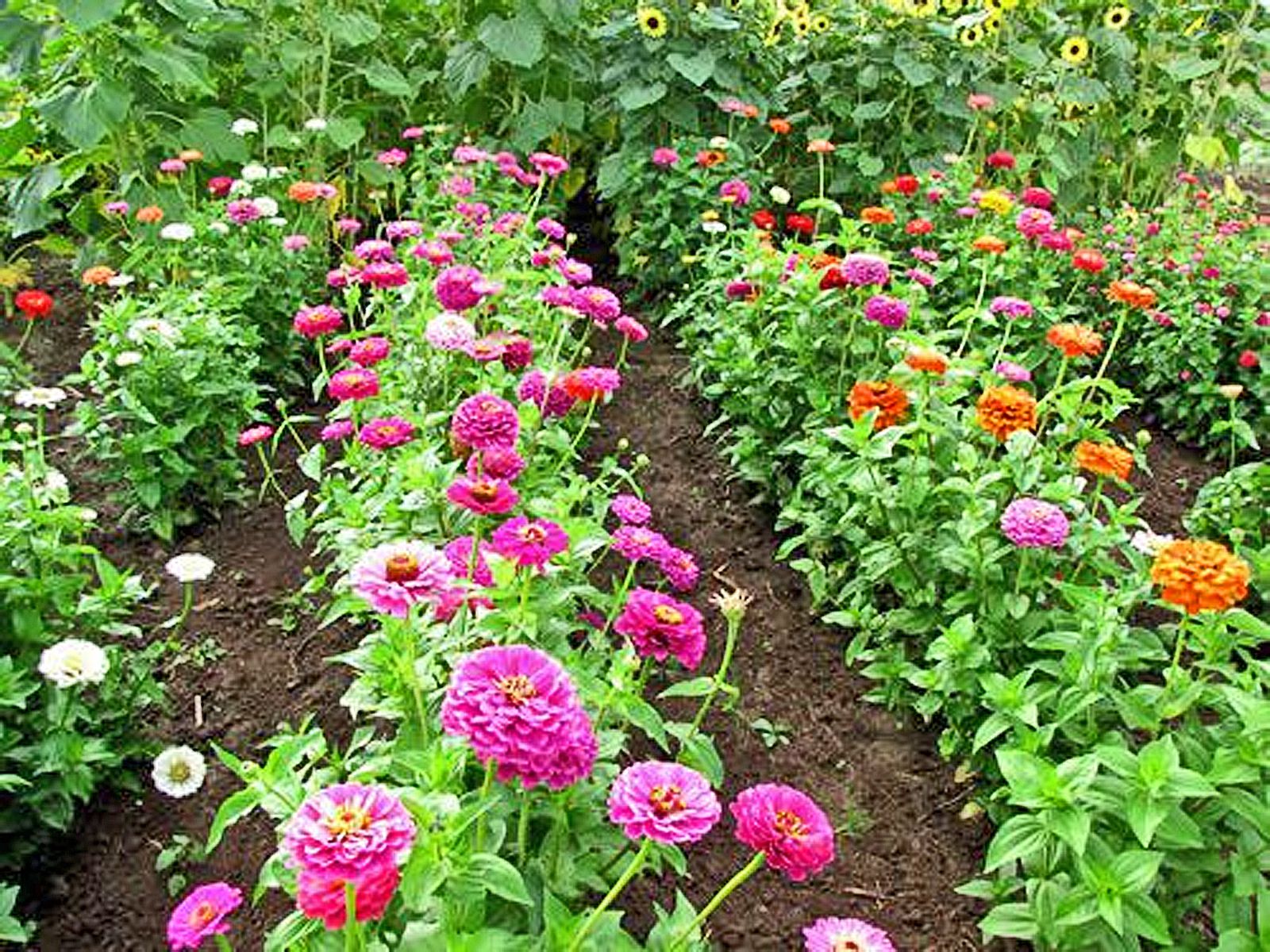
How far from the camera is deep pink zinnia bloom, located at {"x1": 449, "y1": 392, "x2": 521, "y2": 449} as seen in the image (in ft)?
5.52

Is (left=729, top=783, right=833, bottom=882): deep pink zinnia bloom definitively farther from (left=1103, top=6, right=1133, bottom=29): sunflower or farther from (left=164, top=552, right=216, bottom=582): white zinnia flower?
(left=1103, top=6, right=1133, bottom=29): sunflower

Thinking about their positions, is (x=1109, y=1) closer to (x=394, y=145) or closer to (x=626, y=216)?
(x=626, y=216)

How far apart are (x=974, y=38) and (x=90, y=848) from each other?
13.2 feet

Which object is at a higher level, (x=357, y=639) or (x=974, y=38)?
(x=974, y=38)

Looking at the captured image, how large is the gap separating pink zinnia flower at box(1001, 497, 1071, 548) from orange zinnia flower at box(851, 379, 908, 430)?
457 mm

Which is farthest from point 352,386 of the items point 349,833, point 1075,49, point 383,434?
point 1075,49

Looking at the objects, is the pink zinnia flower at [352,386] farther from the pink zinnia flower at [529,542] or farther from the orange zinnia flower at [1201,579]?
the orange zinnia flower at [1201,579]

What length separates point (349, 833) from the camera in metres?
1.04

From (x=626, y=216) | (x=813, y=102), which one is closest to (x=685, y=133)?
(x=626, y=216)

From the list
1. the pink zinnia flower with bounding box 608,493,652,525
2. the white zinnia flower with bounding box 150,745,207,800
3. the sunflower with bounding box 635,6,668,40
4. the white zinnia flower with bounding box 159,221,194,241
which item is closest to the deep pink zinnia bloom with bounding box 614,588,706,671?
the pink zinnia flower with bounding box 608,493,652,525

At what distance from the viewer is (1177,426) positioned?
3.62 m

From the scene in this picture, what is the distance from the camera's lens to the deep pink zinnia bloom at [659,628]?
1.42m

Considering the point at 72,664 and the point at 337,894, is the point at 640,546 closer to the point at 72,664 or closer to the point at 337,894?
the point at 337,894

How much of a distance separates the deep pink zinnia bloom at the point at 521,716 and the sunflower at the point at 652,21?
3533mm
